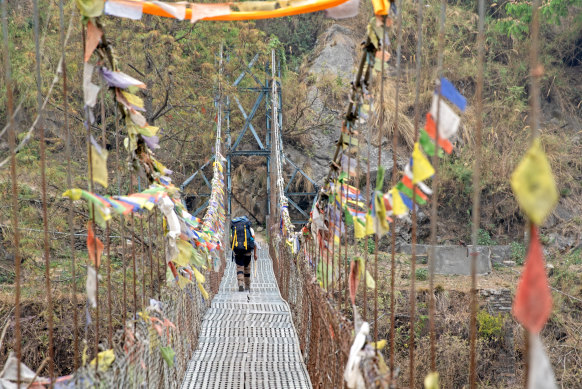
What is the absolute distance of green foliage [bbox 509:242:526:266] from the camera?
1036 centimetres

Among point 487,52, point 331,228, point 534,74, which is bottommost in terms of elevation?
point 331,228

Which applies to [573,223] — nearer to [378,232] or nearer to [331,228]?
[331,228]

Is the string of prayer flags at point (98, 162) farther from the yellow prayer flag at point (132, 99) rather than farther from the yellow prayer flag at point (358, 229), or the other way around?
the yellow prayer flag at point (358, 229)

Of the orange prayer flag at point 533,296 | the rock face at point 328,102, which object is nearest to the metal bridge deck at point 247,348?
the orange prayer flag at point 533,296

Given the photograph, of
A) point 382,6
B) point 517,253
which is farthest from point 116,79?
point 517,253

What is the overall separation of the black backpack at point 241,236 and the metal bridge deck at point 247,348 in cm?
41

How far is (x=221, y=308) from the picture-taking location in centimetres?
527

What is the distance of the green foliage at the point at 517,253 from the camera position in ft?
34.0

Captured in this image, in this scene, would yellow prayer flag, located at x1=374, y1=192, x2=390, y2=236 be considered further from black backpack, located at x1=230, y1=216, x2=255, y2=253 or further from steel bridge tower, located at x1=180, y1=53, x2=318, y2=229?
steel bridge tower, located at x1=180, y1=53, x2=318, y2=229

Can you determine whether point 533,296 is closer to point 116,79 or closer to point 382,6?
point 382,6

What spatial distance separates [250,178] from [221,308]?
7363 millimetres

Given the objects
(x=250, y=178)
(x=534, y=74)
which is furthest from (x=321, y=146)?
(x=534, y=74)

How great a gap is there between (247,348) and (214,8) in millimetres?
2196

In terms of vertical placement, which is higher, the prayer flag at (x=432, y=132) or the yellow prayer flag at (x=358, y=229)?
the prayer flag at (x=432, y=132)
